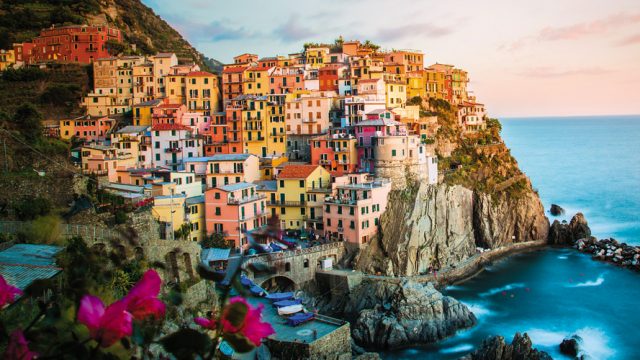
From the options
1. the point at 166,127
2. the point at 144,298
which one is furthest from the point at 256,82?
the point at 144,298

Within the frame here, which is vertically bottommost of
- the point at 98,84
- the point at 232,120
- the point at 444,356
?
the point at 444,356

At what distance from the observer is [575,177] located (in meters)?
98.5

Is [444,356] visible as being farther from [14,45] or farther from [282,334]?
[14,45]

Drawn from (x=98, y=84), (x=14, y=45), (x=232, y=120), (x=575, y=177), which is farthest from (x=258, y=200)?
(x=575, y=177)

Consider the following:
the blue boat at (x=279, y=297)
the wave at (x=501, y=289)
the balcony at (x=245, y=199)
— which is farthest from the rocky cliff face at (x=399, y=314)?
the balcony at (x=245, y=199)

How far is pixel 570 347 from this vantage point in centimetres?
3144

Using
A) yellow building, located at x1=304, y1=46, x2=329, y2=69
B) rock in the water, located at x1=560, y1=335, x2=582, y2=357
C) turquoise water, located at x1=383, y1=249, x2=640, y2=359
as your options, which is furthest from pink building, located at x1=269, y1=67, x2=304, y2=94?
rock in the water, located at x1=560, y1=335, x2=582, y2=357

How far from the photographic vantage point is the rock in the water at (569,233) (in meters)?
55.8

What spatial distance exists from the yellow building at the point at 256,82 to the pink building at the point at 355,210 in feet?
59.5

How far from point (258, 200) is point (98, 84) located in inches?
1110

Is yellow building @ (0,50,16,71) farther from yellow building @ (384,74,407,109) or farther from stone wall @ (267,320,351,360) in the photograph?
stone wall @ (267,320,351,360)

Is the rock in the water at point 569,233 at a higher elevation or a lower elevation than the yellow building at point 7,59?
lower

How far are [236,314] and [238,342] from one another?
0.15 m

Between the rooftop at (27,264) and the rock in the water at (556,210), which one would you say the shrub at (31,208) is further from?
the rock in the water at (556,210)
